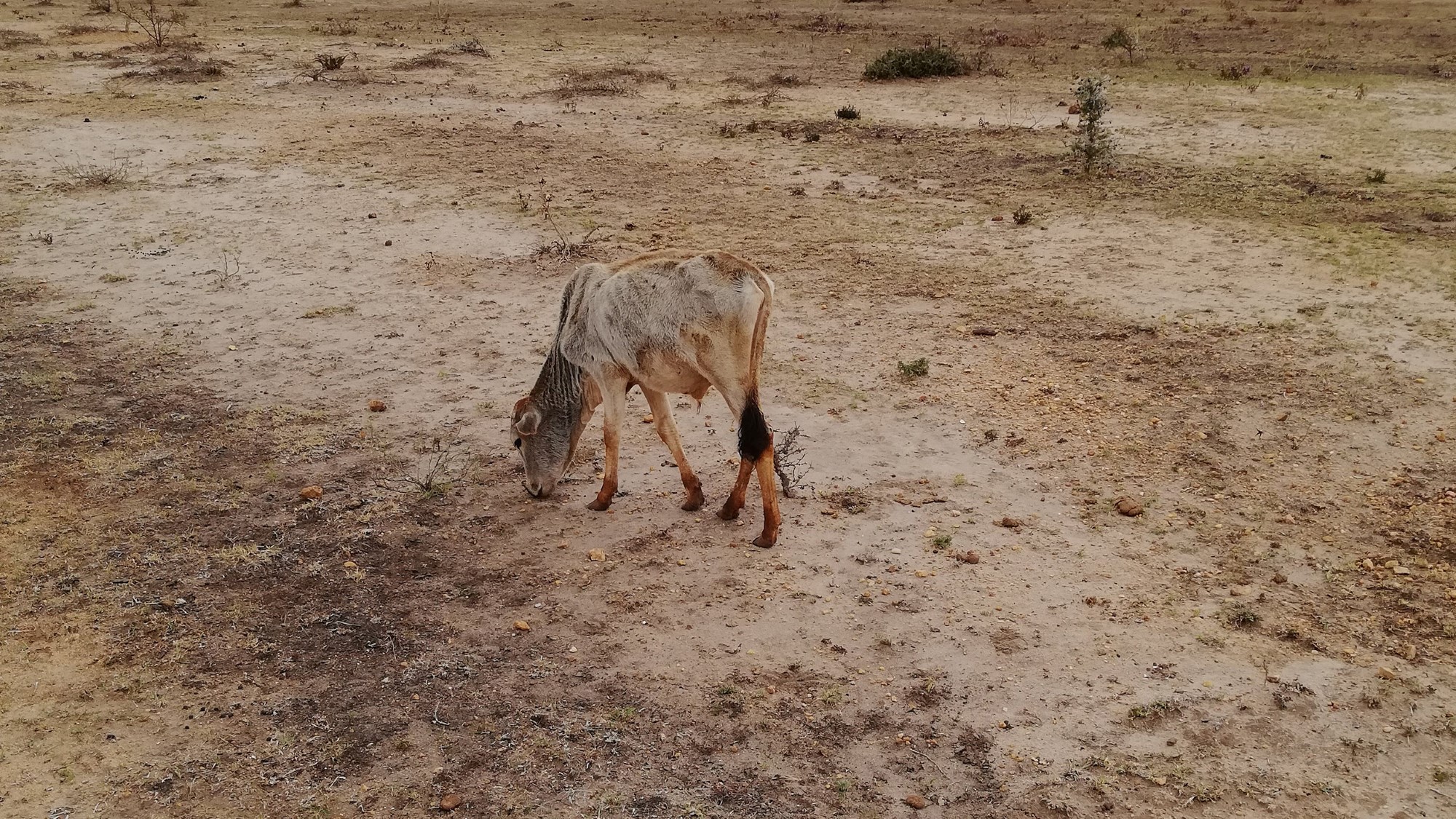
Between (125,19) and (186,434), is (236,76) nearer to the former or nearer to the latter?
(125,19)

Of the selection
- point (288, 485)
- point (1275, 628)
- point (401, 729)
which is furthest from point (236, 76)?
point (1275, 628)

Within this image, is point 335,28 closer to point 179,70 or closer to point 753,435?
point 179,70

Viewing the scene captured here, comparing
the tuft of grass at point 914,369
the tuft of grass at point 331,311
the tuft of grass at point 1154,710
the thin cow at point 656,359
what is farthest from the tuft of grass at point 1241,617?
the tuft of grass at point 331,311

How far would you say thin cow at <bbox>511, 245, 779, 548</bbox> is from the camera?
648cm

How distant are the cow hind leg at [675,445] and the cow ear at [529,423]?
73cm

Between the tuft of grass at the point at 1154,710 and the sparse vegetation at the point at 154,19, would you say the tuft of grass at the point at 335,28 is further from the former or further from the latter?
the tuft of grass at the point at 1154,710

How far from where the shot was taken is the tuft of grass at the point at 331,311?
10.1m

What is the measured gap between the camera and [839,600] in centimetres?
612

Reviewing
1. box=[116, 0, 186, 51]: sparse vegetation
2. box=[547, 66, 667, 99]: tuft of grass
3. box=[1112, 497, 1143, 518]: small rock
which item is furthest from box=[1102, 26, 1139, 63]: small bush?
box=[116, 0, 186, 51]: sparse vegetation

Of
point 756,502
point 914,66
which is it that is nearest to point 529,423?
point 756,502

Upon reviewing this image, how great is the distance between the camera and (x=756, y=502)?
726 cm

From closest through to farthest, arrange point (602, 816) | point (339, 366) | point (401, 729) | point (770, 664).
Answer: point (602, 816) < point (401, 729) < point (770, 664) < point (339, 366)

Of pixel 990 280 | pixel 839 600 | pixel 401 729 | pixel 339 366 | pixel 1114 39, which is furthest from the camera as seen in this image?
pixel 1114 39

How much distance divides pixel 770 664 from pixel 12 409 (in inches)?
256
